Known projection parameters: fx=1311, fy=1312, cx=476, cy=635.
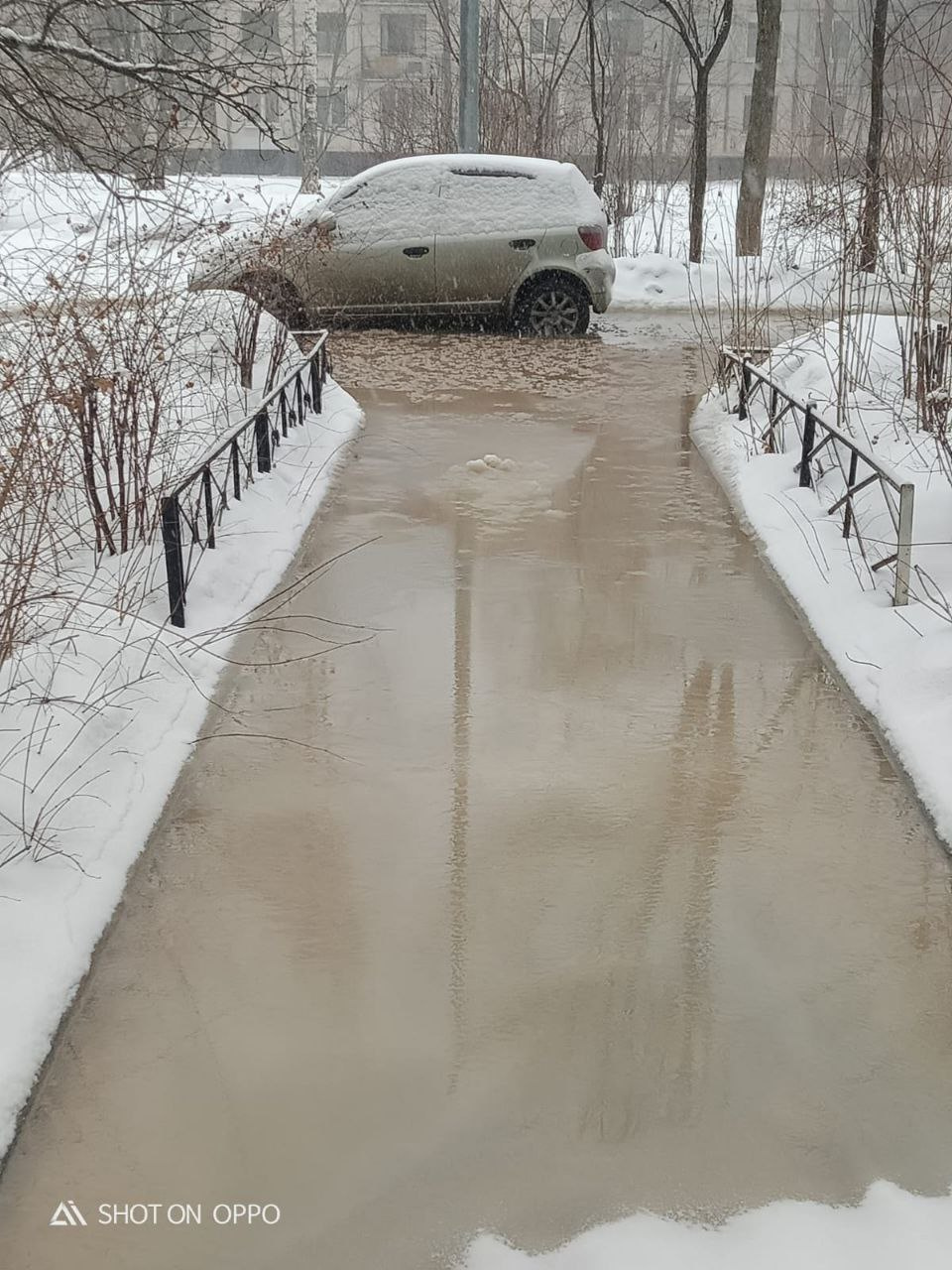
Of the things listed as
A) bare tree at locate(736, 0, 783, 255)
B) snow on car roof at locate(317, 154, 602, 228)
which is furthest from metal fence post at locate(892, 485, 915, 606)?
bare tree at locate(736, 0, 783, 255)

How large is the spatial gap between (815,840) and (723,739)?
840 millimetres

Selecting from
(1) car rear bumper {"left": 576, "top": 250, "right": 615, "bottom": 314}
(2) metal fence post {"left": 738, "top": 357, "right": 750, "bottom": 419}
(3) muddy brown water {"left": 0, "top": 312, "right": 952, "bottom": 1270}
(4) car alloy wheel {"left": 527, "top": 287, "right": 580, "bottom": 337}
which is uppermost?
(1) car rear bumper {"left": 576, "top": 250, "right": 615, "bottom": 314}

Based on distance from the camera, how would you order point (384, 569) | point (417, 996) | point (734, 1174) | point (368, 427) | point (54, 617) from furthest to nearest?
point (368, 427) → point (384, 569) → point (54, 617) → point (417, 996) → point (734, 1174)

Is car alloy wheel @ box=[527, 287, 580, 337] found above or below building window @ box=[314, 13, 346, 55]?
below

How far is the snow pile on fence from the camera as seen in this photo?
210 inches

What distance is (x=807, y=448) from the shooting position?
8.19 m

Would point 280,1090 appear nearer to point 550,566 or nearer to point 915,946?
point 915,946

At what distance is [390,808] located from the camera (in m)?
4.73

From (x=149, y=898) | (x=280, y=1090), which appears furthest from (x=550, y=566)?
(x=280, y=1090)

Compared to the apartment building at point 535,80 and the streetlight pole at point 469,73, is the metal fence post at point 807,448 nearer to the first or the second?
the streetlight pole at point 469,73

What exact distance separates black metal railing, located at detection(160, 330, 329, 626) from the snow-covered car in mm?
3002

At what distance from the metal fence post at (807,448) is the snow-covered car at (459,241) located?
6530 millimetres

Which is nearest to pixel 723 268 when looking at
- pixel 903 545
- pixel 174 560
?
pixel 903 545

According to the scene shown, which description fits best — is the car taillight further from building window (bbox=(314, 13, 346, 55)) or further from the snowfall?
building window (bbox=(314, 13, 346, 55))
